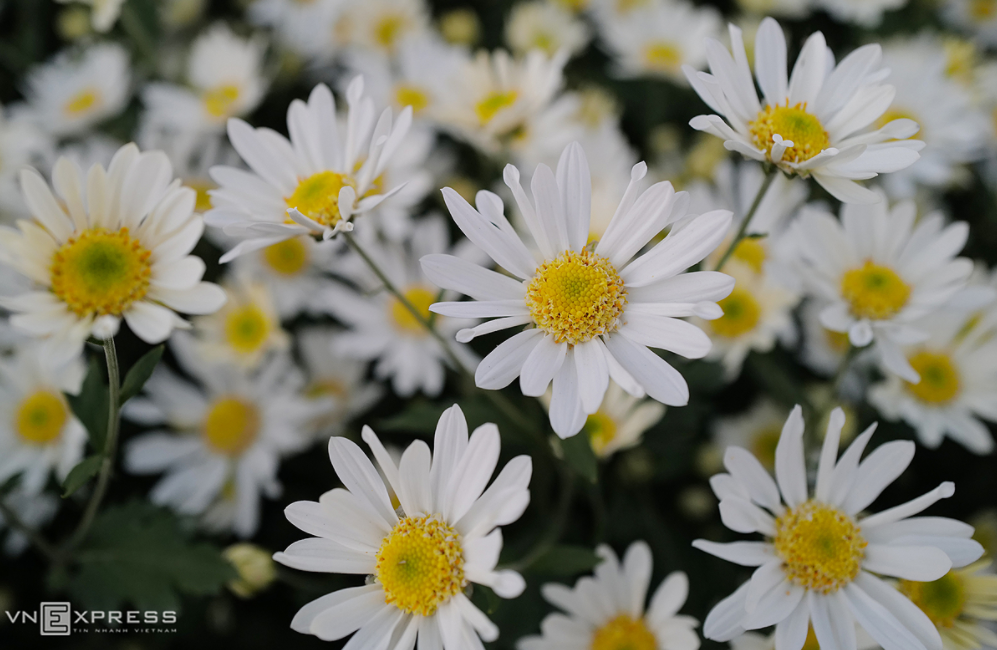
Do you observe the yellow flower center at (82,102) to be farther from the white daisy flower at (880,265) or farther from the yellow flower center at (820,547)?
the yellow flower center at (820,547)

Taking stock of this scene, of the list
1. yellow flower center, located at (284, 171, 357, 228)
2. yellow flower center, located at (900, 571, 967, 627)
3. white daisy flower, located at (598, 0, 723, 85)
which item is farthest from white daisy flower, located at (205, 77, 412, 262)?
white daisy flower, located at (598, 0, 723, 85)

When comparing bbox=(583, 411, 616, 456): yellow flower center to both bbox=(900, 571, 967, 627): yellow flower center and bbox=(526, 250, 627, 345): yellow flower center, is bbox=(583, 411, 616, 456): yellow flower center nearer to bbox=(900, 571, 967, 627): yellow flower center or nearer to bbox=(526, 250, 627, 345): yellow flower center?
bbox=(526, 250, 627, 345): yellow flower center

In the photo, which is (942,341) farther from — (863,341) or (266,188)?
(266,188)

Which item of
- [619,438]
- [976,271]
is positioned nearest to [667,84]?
[976,271]

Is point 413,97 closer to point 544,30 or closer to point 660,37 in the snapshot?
point 544,30

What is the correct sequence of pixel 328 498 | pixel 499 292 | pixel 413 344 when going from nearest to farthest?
pixel 328 498 < pixel 499 292 < pixel 413 344

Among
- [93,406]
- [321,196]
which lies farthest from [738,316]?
[93,406]

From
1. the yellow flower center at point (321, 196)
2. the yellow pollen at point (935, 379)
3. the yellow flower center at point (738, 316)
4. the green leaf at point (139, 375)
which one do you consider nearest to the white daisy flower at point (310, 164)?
the yellow flower center at point (321, 196)

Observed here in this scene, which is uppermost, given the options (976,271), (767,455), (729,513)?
(976,271)
